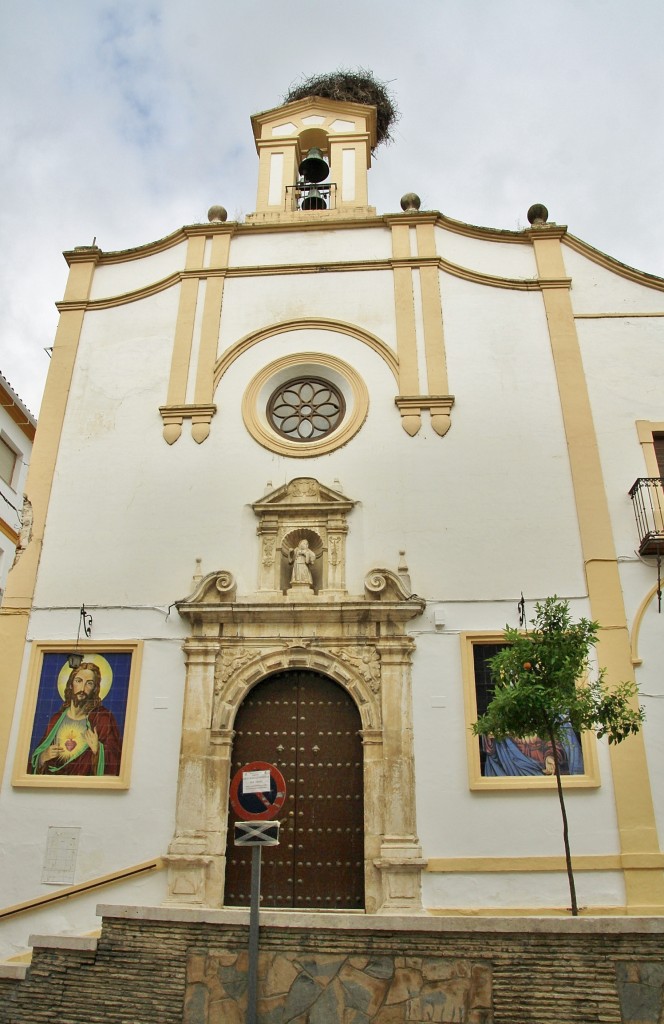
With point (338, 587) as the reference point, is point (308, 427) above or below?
above

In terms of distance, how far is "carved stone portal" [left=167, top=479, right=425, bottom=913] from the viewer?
29.2 feet

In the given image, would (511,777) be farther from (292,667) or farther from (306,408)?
(306,408)

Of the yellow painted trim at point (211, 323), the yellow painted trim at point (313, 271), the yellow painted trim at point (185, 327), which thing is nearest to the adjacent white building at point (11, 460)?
the yellow painted trim at point (313, 271)

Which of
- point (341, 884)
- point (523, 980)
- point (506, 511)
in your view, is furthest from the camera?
point (506, 511)

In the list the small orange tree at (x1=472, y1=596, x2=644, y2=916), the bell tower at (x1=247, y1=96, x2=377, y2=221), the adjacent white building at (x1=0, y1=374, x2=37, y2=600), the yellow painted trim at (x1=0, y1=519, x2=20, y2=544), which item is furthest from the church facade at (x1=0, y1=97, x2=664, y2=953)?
the yellow painted trim at (x1=0, y1=519, x2=20, y2=544)

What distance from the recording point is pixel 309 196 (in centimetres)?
1391

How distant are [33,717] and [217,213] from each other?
8188 millimetres

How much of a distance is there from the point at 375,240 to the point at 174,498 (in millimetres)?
5129

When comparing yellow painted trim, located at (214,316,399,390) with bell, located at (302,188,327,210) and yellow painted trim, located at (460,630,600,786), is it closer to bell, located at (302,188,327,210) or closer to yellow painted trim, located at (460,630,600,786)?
bell, located at (302,188,327,210)

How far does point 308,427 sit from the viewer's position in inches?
454

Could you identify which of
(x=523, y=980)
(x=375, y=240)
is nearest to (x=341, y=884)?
(x=523, y=980)

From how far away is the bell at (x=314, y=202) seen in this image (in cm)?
1389

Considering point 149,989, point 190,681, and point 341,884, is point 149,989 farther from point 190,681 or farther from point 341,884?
point 190,681

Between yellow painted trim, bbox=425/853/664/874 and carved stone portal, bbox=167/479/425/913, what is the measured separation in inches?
12.3
